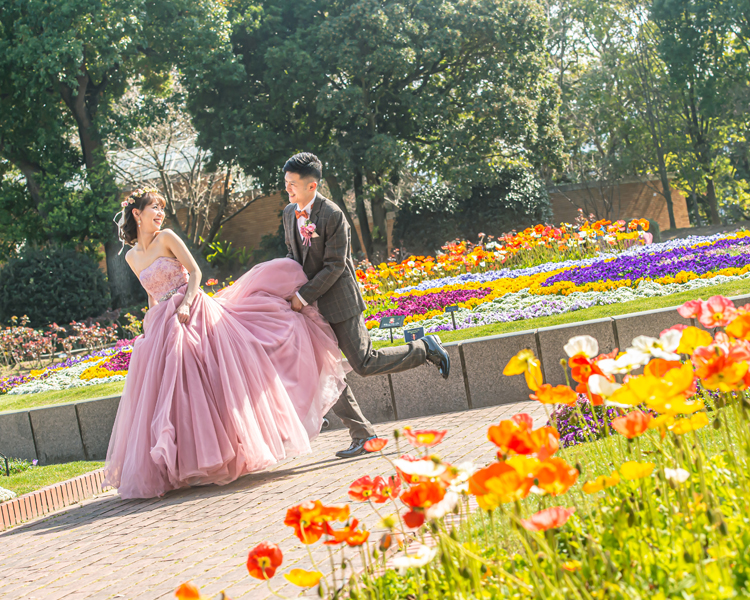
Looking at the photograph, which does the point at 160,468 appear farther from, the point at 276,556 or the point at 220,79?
the point at 220,79

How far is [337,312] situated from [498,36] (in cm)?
1665

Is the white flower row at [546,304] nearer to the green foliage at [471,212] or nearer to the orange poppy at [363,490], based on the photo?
the orange poppy at [363,490]

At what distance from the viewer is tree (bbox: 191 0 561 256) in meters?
19.6

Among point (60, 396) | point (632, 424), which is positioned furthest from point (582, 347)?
point (60, 396)

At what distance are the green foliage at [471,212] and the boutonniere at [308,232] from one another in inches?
655

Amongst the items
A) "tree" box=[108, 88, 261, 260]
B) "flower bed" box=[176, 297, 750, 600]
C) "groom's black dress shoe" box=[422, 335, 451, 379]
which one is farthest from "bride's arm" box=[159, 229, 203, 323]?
"tree" box=[108, 88, 261, 260]

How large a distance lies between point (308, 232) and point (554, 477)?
12.9 feet

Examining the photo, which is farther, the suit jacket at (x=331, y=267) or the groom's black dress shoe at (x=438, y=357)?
the groom's black dress shoe at (x=438, y=357)

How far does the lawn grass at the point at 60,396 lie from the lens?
25.2 feet

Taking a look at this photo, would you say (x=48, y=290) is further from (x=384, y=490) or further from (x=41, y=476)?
(x=384, y=490)

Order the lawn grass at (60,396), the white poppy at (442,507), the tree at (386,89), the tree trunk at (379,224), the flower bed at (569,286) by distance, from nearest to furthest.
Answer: the white poppy at (442,507)
the lawn grass at (60,396)
the flower bed at (569,286)
the tree at (386,89)
the tree trunk at (379,224)

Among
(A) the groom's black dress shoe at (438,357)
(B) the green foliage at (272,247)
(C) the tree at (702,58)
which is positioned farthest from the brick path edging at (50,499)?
(C) the tree at (702,58)

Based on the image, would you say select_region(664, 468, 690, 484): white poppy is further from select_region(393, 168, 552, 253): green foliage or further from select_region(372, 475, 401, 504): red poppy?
select_region(393, 168, 552, 253): green foliage

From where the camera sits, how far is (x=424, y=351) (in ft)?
18.4
